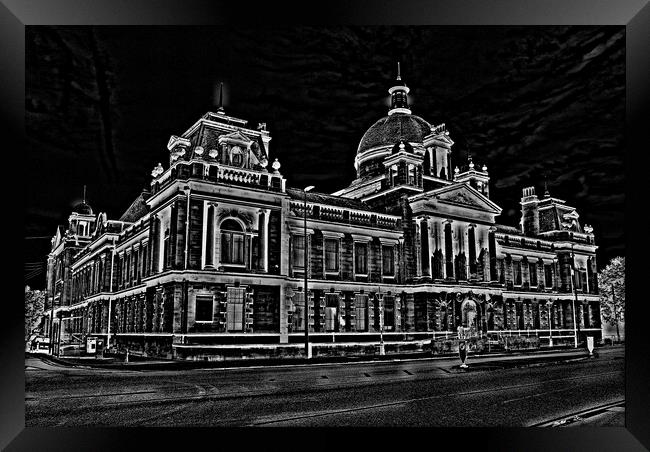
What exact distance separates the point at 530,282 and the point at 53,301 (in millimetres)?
12199

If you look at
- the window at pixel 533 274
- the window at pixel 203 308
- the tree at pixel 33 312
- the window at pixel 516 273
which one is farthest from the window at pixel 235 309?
the window at pixel 533 274

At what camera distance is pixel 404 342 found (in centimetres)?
1404

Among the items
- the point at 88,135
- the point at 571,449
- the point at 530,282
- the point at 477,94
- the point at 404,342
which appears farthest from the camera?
the point at 530,282

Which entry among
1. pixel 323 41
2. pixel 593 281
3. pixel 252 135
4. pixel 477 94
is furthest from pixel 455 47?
pixel 593 281

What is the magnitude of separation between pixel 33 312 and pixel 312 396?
6116mm

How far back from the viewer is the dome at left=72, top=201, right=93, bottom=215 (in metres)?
11.7

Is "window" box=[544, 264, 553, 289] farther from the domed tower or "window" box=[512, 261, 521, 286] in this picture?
the domed tower

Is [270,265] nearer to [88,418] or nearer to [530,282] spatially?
[88,418]

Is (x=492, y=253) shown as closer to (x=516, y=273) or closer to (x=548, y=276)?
(x=516, y=273)

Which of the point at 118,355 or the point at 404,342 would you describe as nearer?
the point at 118,355

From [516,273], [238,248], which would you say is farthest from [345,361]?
[516,273]
